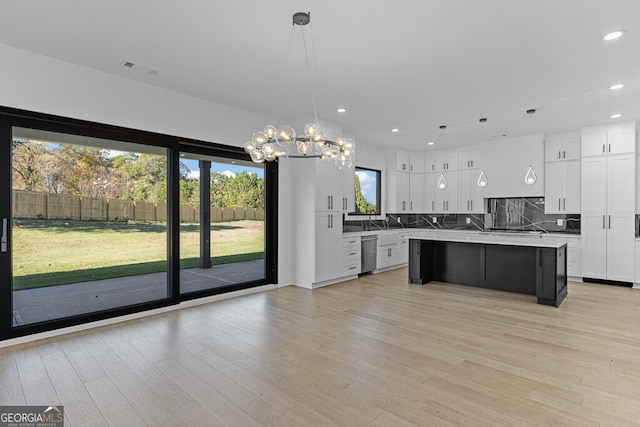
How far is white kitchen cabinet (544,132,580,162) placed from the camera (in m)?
6.45

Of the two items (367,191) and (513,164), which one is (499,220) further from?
(367,191)

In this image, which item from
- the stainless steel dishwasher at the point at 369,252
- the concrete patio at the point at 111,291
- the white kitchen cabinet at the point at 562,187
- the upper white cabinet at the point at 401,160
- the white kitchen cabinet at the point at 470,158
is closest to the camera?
the concrete patio at the point at 111,291

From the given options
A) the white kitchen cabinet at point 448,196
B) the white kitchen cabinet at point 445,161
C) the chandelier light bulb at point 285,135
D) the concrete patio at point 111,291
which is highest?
the white kitchen cabinet at point 445,161

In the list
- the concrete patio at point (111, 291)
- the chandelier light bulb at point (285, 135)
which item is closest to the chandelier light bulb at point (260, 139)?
the chandelier light bulb at point (285, 135)

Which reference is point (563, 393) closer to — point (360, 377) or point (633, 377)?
point (633, 377)

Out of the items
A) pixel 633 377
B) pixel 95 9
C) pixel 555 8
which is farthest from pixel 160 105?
pixel 633 377

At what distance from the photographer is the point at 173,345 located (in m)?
3.34

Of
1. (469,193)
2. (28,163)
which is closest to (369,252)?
(469,193)

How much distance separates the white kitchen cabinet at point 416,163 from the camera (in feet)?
28.8

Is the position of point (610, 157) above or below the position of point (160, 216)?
above

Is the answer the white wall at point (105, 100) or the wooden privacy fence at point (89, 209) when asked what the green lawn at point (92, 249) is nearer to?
the wooden privacy fence at point (89, 209)

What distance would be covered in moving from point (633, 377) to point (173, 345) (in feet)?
13.2

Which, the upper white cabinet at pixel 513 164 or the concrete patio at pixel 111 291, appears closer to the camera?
the concrete patio at pixel 111 291

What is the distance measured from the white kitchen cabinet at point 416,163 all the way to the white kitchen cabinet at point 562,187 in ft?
9.18
